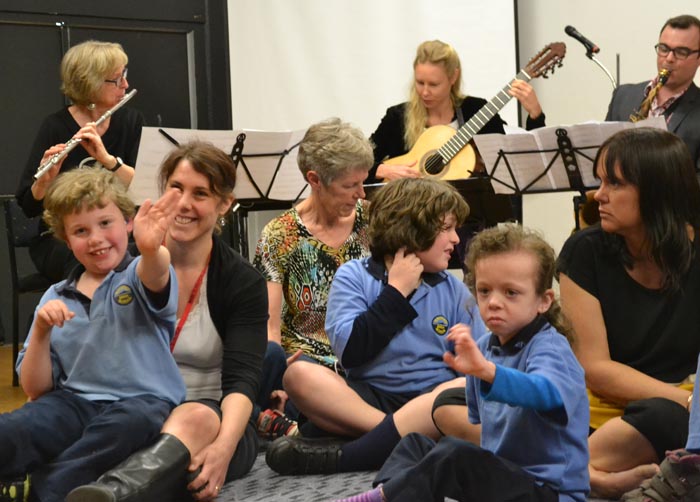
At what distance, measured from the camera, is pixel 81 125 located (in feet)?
13.4

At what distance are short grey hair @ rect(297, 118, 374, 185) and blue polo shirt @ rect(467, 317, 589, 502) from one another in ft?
3.80

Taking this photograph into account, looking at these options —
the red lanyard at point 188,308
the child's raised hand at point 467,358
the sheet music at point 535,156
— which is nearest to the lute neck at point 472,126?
the sheet music at point 535,156

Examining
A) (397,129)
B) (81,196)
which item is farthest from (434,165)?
(81,196)

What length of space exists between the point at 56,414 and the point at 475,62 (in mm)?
4116

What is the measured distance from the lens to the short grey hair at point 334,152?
9.95 feet

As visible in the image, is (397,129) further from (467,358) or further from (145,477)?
(467,358)

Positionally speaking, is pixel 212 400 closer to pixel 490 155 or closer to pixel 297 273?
pixel 297 273

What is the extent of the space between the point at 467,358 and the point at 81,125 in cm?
272

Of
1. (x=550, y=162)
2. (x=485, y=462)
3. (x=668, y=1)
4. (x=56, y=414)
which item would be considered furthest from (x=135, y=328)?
(x=668, y=1)

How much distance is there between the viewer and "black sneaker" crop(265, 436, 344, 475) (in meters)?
2.61

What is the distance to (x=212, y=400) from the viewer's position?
2482mm

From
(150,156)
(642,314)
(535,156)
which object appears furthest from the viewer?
(535,156)

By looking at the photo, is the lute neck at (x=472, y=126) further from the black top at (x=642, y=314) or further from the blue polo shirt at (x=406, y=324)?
the black top at (x=642, y=314)

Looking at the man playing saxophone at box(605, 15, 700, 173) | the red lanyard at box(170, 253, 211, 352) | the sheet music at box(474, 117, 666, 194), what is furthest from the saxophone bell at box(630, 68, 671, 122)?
the red lanyard at box(170, 253, 211, 352)
